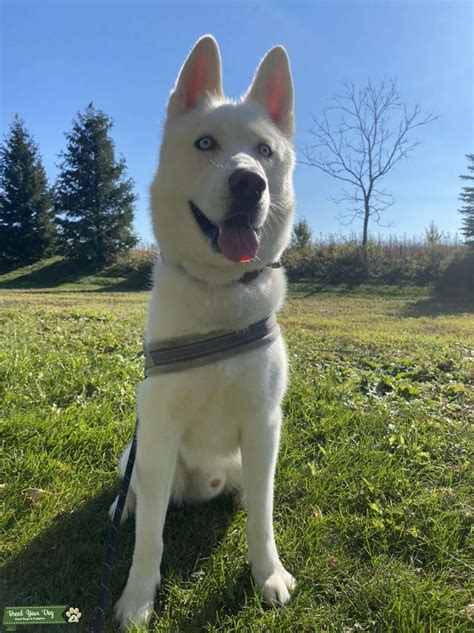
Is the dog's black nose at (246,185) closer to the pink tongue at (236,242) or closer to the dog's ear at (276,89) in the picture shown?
the pink tongue at (236,242)

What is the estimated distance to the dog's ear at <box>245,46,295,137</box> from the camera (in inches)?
82.1

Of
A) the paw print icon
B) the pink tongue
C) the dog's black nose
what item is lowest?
the paw print icon

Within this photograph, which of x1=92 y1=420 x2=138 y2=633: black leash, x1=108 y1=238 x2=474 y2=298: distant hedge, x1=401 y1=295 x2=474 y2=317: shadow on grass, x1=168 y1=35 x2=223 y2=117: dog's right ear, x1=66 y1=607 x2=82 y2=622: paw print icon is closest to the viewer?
x1=92 y1=420 x2=138 y2=633: black leash

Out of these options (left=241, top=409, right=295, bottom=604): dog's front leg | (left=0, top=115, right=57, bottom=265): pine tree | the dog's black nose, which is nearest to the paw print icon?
(left=241, top=409, right=295, bottom=604): dog's front leg

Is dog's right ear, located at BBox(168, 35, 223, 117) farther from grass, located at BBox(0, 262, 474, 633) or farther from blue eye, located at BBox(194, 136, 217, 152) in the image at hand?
grass, located at BBox(0, 262, 474, 633)

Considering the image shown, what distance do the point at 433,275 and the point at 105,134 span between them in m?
19.5

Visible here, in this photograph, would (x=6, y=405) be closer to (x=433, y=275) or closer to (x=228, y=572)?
(x=228, y=572)

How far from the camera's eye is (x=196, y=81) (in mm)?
2023

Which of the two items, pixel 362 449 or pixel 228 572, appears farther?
pixel 362 449

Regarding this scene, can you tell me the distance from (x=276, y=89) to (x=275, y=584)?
222 centimetres

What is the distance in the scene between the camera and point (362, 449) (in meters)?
2.62

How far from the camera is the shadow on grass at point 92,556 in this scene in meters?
1.68

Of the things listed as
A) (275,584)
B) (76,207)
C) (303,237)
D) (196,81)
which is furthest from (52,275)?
(275,584)

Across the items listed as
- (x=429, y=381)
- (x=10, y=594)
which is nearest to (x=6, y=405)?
(x=10, y=594)
